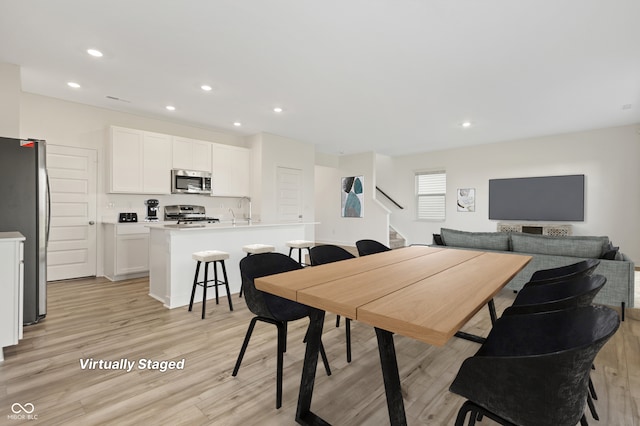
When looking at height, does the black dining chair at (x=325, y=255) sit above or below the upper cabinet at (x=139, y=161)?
below

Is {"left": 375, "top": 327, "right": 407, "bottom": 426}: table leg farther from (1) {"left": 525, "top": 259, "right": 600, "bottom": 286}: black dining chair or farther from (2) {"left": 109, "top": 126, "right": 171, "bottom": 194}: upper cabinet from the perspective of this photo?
(2) {"left": 109, "top": 126, "right": 171, "bottom": 194}: upper cabinet

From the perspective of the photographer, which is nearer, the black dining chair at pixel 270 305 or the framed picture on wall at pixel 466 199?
the black dining chair at pixel 270 305

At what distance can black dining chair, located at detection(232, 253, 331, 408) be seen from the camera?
1737mm

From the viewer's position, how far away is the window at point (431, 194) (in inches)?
327

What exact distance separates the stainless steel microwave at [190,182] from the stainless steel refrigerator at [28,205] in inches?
96.3

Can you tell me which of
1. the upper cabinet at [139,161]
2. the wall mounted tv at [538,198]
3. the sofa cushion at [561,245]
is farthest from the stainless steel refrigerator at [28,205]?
the wall mounted tv at [538,198]

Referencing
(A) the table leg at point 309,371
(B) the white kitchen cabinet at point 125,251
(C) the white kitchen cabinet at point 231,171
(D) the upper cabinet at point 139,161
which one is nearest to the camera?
(A) the table leg at point 309,371

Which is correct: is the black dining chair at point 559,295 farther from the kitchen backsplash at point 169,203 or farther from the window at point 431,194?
the window at point 431,194

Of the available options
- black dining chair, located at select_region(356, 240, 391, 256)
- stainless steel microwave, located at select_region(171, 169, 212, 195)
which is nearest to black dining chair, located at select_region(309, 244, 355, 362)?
black dining chair, located at select_region(356, 240, 391, 256)

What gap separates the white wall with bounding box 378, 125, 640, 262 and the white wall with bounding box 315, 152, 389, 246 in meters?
1.25

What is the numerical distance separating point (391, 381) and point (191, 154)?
17.7ft

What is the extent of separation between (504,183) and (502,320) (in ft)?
22.4

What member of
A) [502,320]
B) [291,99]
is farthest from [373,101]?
[502,320]

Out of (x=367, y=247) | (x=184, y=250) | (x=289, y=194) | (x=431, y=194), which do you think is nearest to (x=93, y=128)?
(x=184, y=250)
